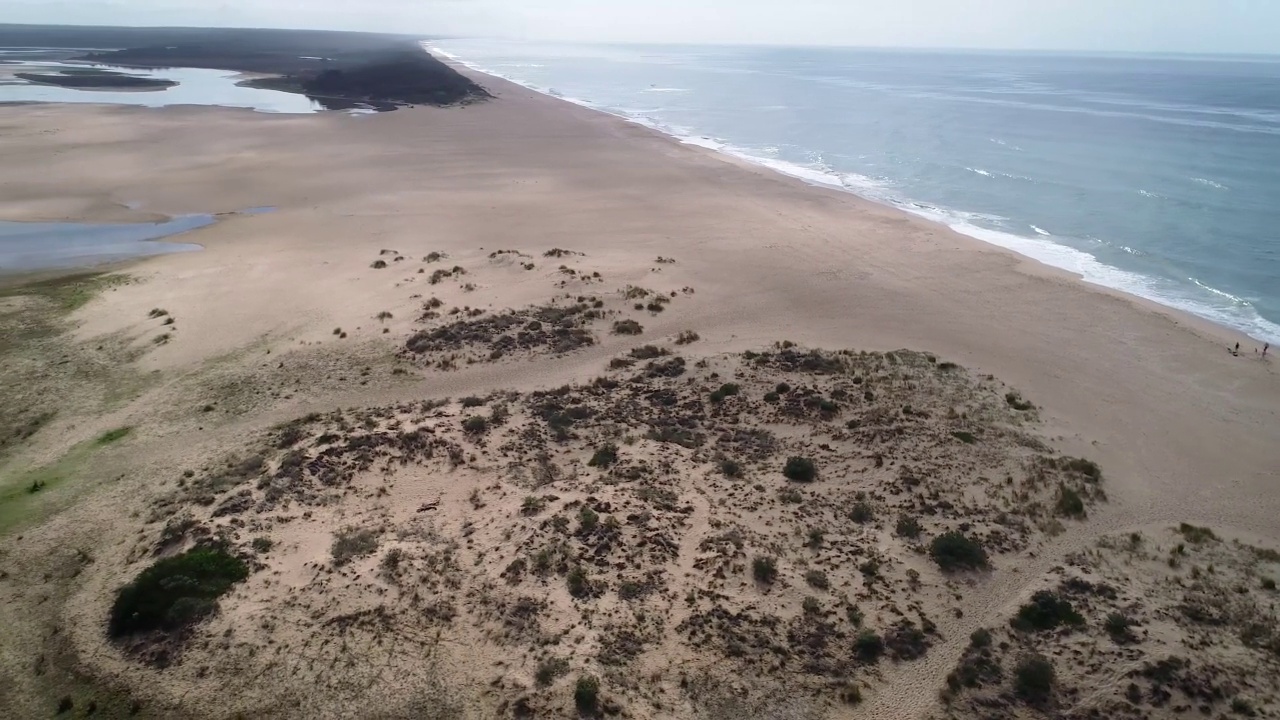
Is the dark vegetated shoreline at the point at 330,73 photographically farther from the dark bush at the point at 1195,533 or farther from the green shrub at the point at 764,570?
the dark bush at the point at 1195,533

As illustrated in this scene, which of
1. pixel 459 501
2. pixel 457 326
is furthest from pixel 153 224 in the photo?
pixel 459 501

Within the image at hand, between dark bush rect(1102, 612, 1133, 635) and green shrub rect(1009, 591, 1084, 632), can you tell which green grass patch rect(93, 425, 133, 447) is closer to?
→ green shrub rect(1009, 591, 1084, 632)

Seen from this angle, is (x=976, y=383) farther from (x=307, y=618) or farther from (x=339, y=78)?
(x=339, y=78)

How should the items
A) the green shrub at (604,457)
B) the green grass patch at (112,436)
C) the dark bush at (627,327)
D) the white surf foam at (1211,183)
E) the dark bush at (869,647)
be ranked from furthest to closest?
the white surf foam at (1211,183) → the dark bush at (627,327) → the green grass patch at (112,436) → the green shrub at (604,457) → the dark bush at (869,647)

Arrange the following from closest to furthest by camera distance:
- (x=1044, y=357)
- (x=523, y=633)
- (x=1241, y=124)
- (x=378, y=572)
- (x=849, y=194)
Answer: (x=523, y=633)
(x=378, y=572)
(x=1044, y=357)
(x=849, y=194)
(x=1241, y=124)

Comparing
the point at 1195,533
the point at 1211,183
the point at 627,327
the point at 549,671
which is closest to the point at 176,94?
the point at 627,327

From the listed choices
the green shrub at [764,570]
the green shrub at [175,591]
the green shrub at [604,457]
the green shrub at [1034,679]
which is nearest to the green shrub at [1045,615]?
the green shrub at [1034,679]

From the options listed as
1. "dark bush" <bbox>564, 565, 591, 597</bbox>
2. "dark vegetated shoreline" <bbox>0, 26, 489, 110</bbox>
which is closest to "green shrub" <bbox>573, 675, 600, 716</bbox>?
"dark bush" <bbox>564, 565, 591, 597</bbox>
